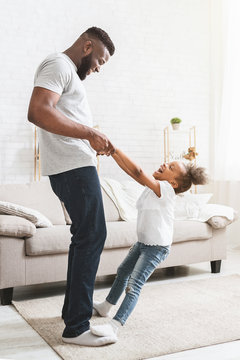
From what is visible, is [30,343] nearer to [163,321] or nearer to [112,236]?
[163,321]

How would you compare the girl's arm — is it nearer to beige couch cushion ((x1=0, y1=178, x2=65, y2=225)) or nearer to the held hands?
the held hands

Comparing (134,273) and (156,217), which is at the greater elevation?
(156,217)

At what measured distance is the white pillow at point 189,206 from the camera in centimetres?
395

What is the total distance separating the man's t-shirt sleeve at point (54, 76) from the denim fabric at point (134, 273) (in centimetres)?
94

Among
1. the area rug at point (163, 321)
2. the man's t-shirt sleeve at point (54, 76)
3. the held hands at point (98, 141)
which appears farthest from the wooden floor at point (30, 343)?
the man's t-shirt sleeve at point (54, 76)

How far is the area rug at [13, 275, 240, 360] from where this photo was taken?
2.15 m

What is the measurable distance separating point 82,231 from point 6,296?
1.11m

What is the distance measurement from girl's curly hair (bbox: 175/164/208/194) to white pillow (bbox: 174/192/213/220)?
1.46 m

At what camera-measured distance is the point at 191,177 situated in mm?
2504

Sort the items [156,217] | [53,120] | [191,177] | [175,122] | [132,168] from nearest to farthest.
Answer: [53,120]
[132,168]
[156,217]
[191,177]
[175,122]

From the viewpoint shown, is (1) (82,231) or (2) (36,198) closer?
(1) (82,231)

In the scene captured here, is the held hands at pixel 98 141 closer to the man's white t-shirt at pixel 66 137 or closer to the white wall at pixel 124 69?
the man's white t-shirt at pixel 66 137

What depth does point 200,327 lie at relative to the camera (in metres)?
2.47

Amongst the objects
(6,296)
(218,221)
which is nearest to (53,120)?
(6,296)
